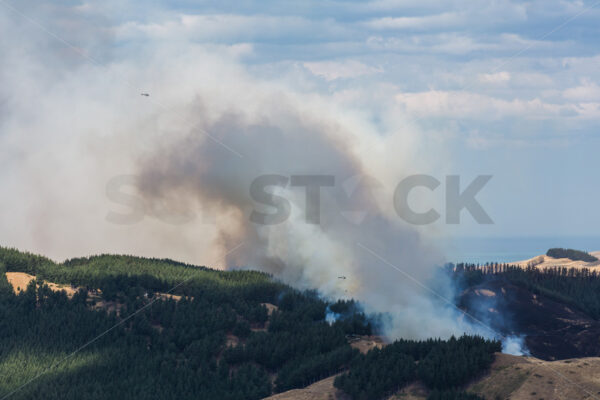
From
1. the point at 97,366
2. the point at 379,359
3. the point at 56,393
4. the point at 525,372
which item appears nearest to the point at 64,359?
the point at 97,366

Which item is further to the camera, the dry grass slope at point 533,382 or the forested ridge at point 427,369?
the forested ridge at point 427,369

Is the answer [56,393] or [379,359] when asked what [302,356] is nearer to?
[379,359]

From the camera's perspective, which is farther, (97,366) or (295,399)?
(97,366)

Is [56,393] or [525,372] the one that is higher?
[525,372]

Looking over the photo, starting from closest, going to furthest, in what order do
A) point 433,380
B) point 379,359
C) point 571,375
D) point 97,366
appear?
point 571,375
point 433,380
point 379,359
point 97,366

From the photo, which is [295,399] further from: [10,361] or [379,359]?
[10,361]

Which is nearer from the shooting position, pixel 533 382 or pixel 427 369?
pixel 533 382

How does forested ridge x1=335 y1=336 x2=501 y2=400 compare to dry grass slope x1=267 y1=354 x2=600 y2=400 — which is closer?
dry grass slope x1=267 y1=354 x2=600 y2=400

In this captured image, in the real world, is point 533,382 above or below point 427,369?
above

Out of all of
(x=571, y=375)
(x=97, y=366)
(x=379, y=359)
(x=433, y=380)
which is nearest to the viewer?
(x=571, y=375)
